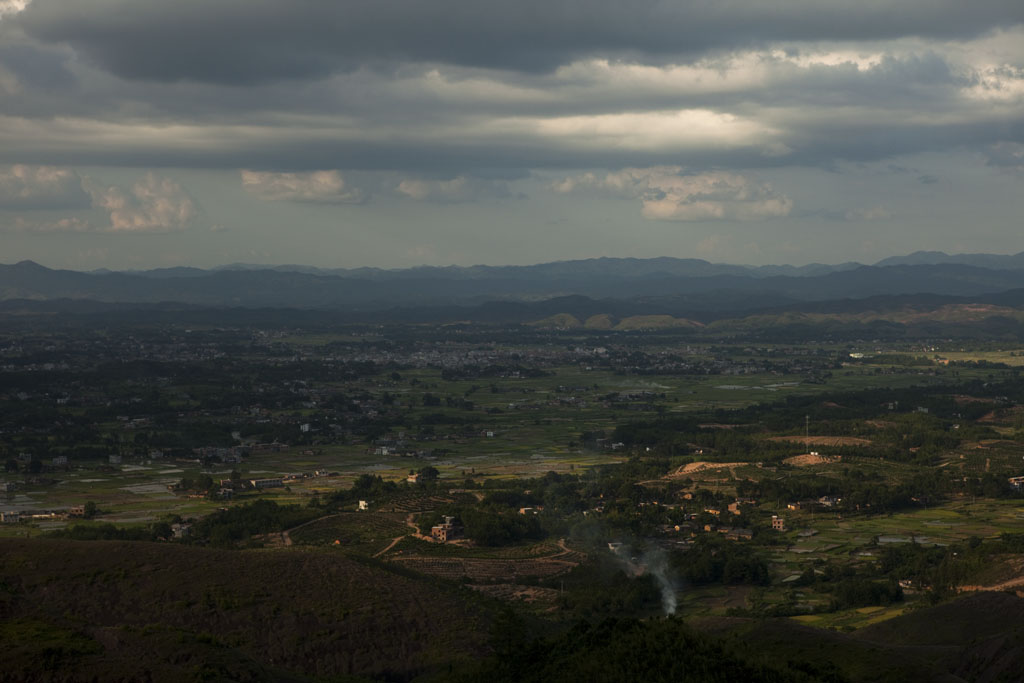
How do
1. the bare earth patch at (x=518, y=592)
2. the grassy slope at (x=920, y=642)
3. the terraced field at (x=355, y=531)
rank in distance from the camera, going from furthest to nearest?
the terraced field at (x=355, y=531) < the bare earth patch at (x=518, y=592) < the grassy slope at (x=920, y=642)

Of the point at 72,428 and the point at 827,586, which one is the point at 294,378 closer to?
the point at 72,428

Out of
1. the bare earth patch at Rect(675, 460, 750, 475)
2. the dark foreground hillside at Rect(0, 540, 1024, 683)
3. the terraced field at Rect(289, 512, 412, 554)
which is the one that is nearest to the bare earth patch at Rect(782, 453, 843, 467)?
the bare earth patch at Rect(675, 460, 750, 475)

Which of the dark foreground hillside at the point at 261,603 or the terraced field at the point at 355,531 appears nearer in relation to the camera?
the dark foreground hillside at the point at 261,603

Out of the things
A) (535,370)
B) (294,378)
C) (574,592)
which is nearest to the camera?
(574,592)

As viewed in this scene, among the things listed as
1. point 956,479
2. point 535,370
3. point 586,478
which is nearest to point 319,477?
point 586,478

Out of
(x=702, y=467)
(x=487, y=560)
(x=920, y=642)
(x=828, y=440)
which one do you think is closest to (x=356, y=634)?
(x=487, y=560)

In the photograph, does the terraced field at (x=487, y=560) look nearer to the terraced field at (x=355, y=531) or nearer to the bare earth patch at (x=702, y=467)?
the terraced field at (x=355, y=531)

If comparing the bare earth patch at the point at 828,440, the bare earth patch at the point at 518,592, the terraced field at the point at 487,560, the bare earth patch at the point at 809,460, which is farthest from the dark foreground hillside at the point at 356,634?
the bare earth patch at the point at 828,440

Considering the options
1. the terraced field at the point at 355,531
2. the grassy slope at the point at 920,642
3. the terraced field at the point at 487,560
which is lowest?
the terraced field at the point at 487,560
